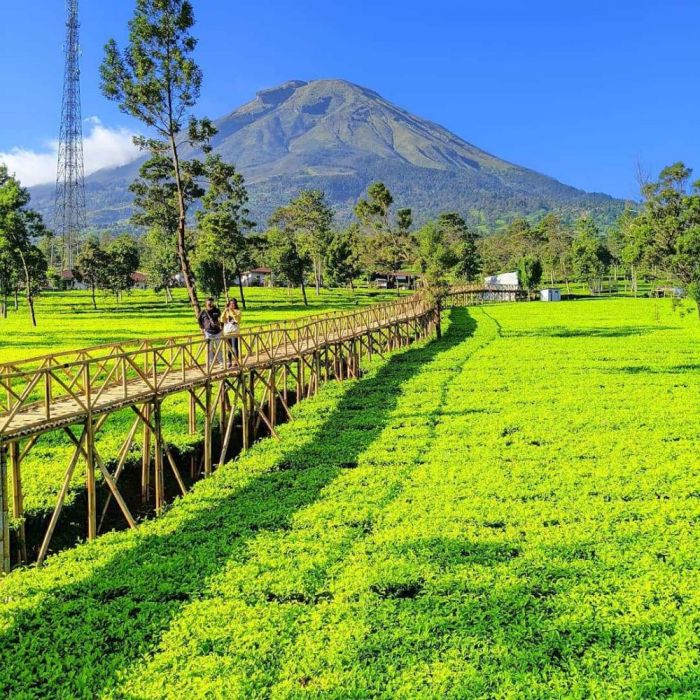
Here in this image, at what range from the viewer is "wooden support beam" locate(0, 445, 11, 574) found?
1009 cm

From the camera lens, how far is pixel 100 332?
1561 inches

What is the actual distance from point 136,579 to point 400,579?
3.72 m

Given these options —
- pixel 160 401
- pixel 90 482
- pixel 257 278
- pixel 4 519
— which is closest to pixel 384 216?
pixel 257 278

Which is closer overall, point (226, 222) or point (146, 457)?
point (146, 457)

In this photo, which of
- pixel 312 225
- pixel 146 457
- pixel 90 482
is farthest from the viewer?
pixel 312 225

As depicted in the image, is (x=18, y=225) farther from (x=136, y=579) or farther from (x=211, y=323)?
(x=136, y=579)

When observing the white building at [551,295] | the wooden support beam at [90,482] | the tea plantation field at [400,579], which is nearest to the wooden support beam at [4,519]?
the tea plantation field at [400,579]

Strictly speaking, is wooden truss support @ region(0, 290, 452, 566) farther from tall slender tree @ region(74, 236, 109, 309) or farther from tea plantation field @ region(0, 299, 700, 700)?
tall slender tree @ region(74, 236, 109, 309)

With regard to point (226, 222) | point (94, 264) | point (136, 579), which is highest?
point (226, 222)

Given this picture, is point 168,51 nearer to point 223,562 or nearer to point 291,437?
point 291,437

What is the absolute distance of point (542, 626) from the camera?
315 inches

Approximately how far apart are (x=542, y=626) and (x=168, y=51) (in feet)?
98.5

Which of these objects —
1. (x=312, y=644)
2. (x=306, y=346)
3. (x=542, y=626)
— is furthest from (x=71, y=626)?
(x=306, y=346)

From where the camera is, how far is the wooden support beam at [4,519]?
1009 cm
